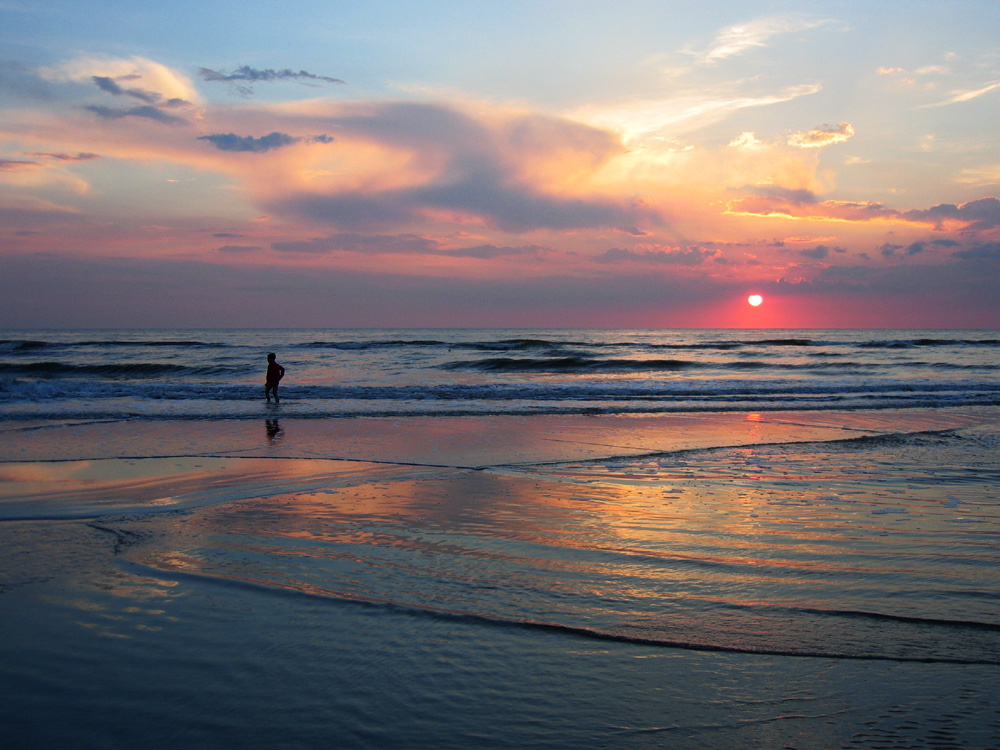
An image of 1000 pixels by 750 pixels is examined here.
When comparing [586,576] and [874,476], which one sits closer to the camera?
[586,576]

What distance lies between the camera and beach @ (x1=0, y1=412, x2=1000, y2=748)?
2.91 metres

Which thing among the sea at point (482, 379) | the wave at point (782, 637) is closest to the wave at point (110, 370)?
the sea at point (482, 379)

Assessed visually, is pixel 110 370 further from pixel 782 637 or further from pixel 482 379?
pixel 782 637

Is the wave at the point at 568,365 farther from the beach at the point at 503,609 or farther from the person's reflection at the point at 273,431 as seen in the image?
the beach at the point at 503,609

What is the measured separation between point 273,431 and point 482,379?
16.8 metres

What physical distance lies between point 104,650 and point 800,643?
385 cm

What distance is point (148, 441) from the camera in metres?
12.5

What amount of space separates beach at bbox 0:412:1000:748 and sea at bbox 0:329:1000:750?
21 mm

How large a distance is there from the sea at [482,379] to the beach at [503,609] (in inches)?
398

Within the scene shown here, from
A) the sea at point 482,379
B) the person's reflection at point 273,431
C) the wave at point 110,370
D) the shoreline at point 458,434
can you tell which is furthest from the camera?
the wave at point 110,370

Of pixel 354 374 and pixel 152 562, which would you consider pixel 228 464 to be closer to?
pixel 152 562

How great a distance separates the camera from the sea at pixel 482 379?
19078mm

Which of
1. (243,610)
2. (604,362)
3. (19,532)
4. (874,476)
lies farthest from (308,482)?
(604,362)

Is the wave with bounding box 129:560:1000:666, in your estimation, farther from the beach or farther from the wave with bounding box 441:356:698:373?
the wave with bounding box 441:356:698:373
